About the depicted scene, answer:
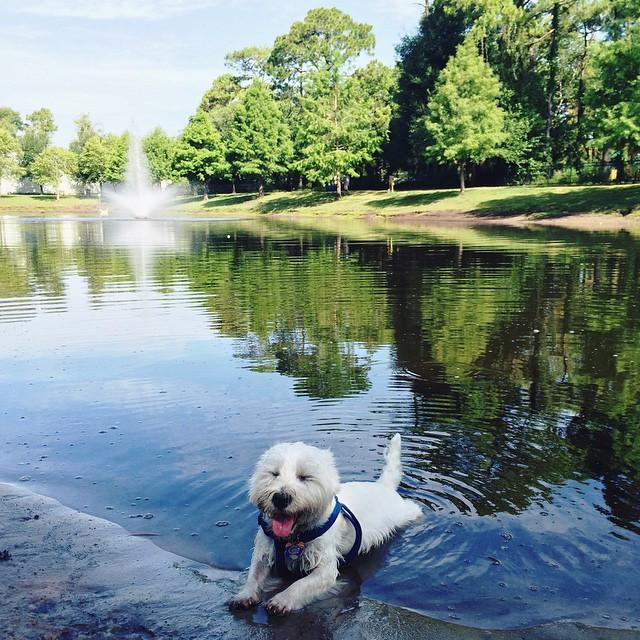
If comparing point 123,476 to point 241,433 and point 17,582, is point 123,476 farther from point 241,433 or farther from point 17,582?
point 17,582

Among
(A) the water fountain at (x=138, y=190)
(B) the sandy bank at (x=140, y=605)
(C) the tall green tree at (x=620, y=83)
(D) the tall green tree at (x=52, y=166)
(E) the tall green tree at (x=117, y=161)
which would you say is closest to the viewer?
(B) the sandy bank at (x=140, y=605)

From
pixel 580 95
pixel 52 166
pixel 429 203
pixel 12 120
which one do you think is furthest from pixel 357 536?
pixel 12 120

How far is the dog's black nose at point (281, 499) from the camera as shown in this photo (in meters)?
4.18

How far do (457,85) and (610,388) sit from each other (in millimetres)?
52246

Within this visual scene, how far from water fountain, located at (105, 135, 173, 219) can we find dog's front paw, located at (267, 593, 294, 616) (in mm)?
88306

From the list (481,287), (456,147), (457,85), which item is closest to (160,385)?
(481,287)

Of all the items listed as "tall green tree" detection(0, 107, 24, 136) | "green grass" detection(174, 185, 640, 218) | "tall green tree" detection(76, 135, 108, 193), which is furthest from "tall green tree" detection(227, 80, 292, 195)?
"tall green tree" detection(0, 107, 24, 136)

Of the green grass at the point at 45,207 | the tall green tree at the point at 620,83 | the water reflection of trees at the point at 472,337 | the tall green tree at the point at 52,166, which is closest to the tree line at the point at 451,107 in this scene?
the tall green tree at the point at 620,83

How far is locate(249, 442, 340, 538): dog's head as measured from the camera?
420 centimetres

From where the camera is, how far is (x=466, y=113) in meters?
54.7

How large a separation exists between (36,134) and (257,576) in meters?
151

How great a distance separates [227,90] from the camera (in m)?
111

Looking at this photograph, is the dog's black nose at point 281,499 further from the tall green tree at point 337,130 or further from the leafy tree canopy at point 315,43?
the leafy tree canopy at point 315,43

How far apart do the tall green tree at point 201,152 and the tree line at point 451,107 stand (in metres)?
0.18
